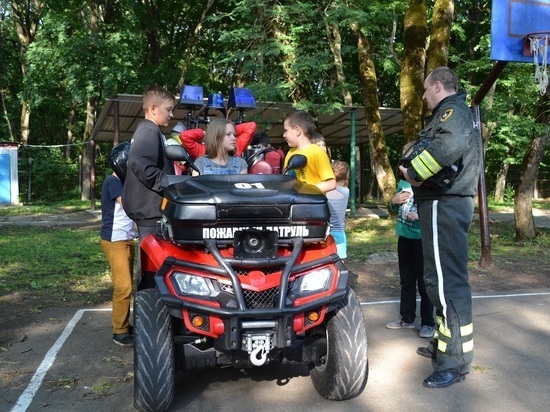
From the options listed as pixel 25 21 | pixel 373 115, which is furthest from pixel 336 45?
pixel 25 21

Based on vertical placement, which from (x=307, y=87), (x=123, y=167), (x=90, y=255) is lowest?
(x=90, y=255)

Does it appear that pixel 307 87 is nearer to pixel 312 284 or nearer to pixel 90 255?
pixel 90 255

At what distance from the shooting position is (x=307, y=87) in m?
15.8

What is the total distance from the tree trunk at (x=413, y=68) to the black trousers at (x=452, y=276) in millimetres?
10119

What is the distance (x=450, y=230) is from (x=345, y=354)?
1.14m

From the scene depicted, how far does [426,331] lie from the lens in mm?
5324

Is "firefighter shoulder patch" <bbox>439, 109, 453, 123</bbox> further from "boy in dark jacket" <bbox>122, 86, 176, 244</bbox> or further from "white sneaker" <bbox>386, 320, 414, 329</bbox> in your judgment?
"white sneaker" <bbox>386, 320, 414, 329</bbox>

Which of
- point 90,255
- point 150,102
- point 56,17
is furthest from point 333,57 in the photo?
point 56,17

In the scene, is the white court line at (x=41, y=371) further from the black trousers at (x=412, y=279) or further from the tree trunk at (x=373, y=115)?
the tree trunk at (x=373, y=115)

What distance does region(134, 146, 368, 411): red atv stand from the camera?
3.46 meters

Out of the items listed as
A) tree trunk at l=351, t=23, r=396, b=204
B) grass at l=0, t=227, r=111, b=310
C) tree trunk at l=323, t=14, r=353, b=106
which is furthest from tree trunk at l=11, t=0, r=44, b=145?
tree trunk at l=351, t=23, r=396, b=204

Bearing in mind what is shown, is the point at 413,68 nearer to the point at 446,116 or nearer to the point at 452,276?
the point at 446,116

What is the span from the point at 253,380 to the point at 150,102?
229 cm

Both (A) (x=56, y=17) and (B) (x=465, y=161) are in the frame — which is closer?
(B) (x=465, y=161)
